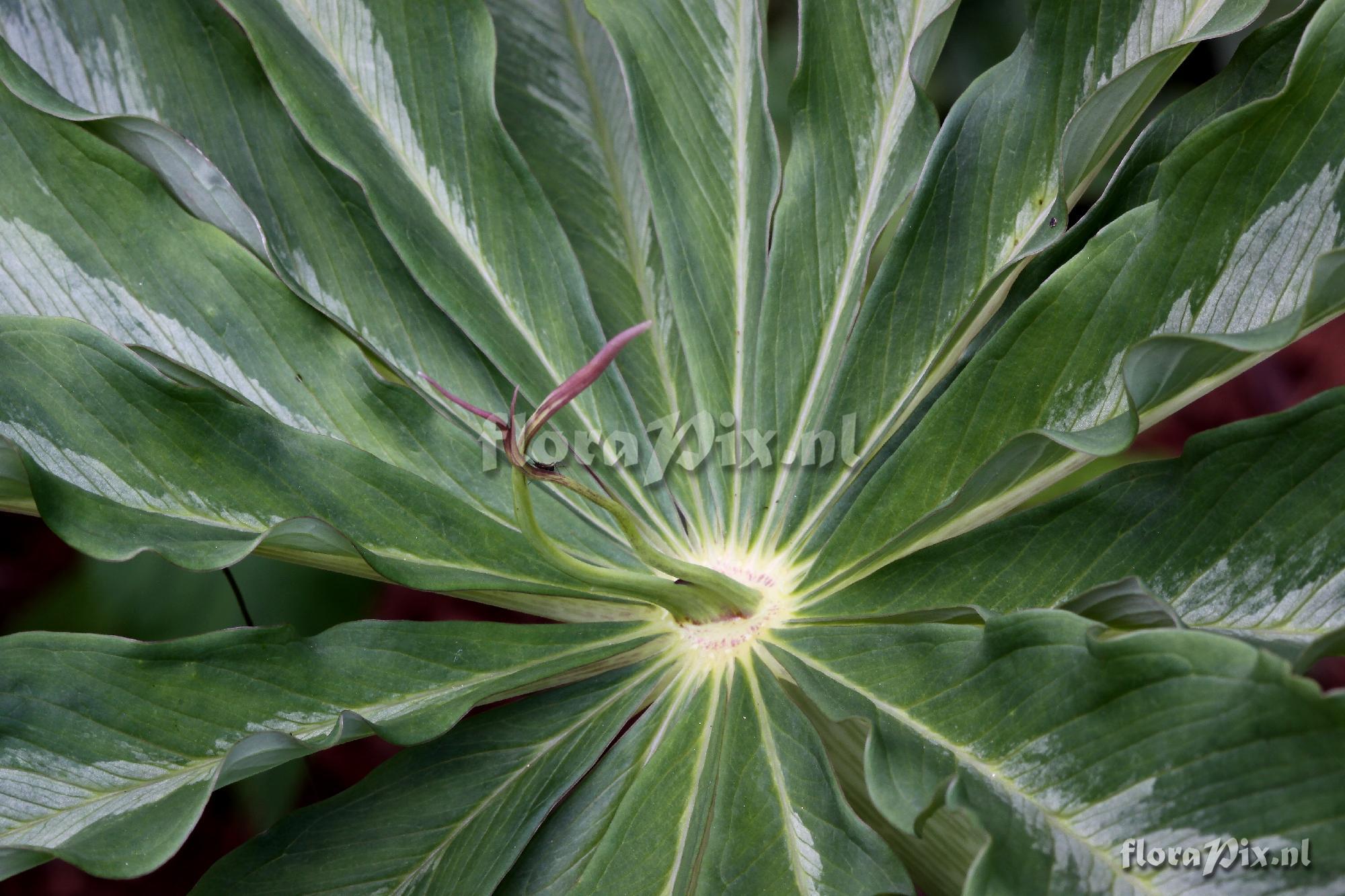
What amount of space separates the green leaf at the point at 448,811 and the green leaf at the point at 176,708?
0.20 ft

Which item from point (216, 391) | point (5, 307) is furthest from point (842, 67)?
point (5, 307)

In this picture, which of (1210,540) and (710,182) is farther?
(710,182)

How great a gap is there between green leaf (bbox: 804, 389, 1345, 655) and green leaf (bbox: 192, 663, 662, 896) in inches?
11.3

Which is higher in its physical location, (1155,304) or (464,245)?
(464,245)

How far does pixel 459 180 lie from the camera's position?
916 millimetres

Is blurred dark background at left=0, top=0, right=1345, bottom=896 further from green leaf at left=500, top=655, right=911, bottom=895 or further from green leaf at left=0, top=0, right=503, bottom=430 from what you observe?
green leaf at left=500, top=655, right=911, bottom=895

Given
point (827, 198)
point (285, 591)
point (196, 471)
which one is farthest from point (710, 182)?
point (285, 591)

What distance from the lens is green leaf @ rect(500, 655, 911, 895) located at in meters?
0.68

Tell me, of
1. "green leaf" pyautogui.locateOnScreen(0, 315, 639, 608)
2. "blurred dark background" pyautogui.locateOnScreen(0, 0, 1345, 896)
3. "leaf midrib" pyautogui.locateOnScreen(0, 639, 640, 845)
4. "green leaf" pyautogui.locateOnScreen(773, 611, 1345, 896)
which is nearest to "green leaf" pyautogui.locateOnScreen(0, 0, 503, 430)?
"green leaf" pyautogui.locateOnScreen(0, 315, 639, 608)

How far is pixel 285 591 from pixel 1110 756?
38.1 inches

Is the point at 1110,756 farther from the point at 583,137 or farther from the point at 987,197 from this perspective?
the point at 583,137

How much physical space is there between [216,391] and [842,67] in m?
0.58

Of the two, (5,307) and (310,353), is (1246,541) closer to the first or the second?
(310,353)

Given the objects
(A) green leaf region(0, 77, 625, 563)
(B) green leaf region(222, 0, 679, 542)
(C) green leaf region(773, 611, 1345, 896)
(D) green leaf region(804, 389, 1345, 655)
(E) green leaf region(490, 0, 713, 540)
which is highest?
(E) green leaf region(490, 0, 713, 540)
